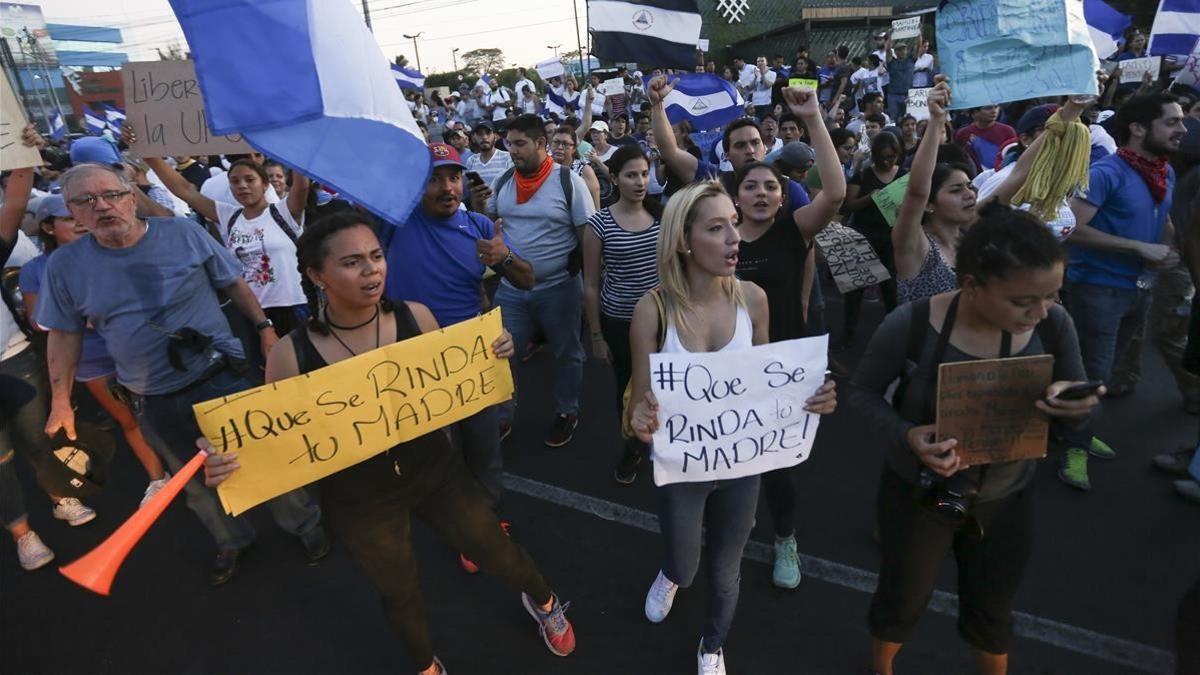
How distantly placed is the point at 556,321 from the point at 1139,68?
8.76 meters

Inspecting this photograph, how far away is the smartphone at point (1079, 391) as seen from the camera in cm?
180

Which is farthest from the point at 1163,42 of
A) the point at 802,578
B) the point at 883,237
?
the point at 802,578

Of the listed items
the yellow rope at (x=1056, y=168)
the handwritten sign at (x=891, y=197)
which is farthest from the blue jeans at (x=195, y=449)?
the yellow rope at (x=1056, y=168)

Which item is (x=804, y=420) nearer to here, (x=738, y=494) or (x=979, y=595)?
(x=738, y=494)

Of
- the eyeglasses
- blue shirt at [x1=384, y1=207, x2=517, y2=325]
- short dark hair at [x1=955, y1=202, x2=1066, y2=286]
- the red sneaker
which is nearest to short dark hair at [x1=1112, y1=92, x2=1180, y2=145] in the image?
short dark hair at [x1=955, y1=202, x2=1066, y2=286]

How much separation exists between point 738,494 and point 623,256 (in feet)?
5.78

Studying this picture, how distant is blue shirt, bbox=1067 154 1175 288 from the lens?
11.5 ft

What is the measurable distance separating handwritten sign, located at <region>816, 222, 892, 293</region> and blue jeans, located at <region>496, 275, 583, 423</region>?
68.4 inches

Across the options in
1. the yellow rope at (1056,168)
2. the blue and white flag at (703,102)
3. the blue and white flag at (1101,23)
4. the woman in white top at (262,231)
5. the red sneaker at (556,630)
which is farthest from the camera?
the blue and white flag at (703,102)

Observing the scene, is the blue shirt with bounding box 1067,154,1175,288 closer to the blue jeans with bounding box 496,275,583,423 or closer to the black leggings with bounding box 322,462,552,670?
the blue jeans with bounding box 496,275,583,423

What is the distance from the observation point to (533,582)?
2660 millimetres

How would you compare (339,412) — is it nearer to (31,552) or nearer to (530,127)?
(530,127)

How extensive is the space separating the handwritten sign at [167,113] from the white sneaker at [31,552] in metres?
2.34

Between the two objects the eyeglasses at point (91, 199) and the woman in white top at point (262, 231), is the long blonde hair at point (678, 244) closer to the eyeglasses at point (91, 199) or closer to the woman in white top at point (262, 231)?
the eyeglasses at point (91, 199)
